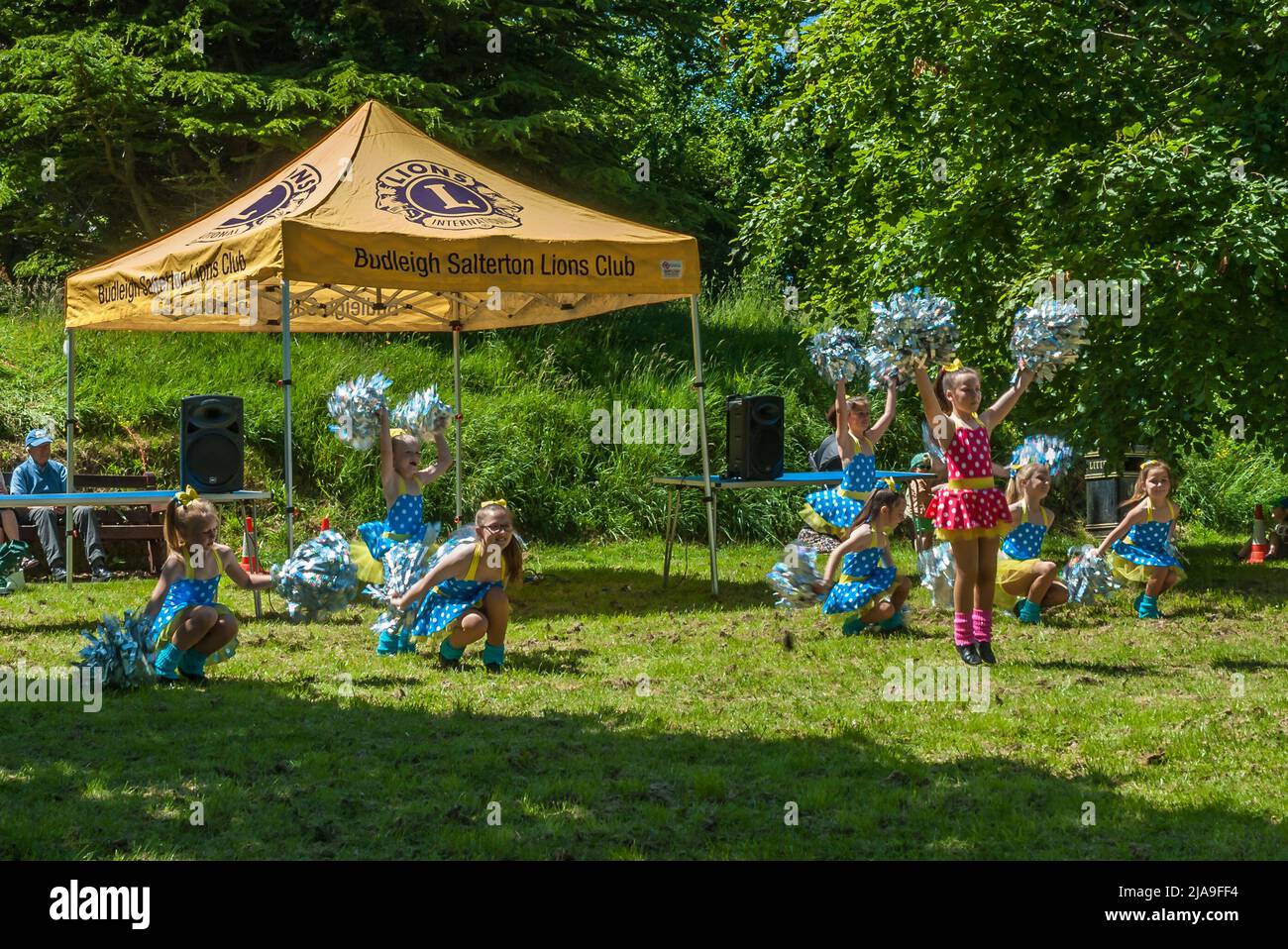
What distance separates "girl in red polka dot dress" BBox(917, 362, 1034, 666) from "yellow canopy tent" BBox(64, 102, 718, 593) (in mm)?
3888

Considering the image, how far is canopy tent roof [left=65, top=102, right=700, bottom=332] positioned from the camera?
1116 centimetres

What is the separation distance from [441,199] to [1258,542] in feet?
35.2

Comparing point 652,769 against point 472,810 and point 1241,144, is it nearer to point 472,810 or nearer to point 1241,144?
point 472,810

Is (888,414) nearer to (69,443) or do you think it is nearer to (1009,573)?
(1009,573)

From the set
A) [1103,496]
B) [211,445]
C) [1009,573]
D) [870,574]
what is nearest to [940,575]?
[1009,573]

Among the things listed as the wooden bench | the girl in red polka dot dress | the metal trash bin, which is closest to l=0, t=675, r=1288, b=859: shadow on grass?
the girl in red polka dot dress

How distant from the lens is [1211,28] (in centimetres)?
1248

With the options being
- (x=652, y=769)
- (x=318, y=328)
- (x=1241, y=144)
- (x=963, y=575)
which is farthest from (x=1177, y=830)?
(x=318, y=328)

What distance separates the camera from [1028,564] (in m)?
11.0

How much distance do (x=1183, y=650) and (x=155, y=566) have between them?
1070 cm

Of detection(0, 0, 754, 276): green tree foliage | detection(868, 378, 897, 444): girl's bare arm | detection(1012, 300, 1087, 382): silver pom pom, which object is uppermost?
detection(0, 0, 754, 276): green tree foliage

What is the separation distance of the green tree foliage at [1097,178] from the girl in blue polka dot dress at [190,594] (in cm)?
776

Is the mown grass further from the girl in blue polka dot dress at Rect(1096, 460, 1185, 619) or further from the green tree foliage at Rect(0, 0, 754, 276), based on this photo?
the girl in blue polka dot dress at Rect(1096, 460, 1185, 619)

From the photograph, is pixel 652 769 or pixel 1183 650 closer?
pixel 652 769
